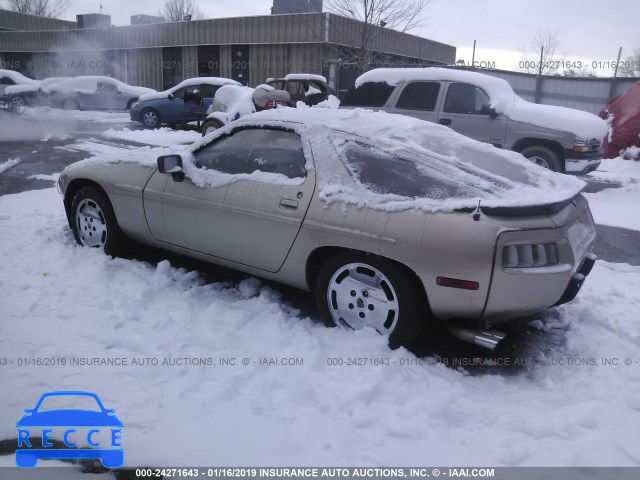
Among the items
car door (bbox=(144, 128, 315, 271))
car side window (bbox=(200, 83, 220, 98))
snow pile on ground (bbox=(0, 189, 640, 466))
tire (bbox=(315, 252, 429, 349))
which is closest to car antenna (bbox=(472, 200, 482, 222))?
tire (bbox=(315, 252, 429, 349))

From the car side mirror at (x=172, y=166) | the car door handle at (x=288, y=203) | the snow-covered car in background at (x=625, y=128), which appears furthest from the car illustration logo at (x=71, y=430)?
the snow-covered car in background at (x=625, y=128)

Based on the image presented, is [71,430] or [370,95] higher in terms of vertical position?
[370,95]

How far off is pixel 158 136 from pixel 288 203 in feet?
37.5

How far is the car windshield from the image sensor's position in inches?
103

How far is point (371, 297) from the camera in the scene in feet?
10.7

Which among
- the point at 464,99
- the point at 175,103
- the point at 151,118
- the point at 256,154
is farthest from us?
the point at 151,118

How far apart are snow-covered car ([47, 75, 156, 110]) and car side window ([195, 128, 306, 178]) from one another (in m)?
18.8

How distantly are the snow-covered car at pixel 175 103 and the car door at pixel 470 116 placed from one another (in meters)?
8.63

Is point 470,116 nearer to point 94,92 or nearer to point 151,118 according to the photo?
point 151,118

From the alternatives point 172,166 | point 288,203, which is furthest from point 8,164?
point 288,203

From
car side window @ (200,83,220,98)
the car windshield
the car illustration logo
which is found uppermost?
car side window @ (200,83,220,98)

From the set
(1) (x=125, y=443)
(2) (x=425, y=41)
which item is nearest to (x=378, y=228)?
(1) (x=125, y=443)

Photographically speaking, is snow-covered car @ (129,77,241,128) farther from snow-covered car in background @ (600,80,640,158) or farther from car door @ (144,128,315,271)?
car door @ (144,128,315,271)

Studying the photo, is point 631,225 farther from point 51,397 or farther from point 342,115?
point 51,397
